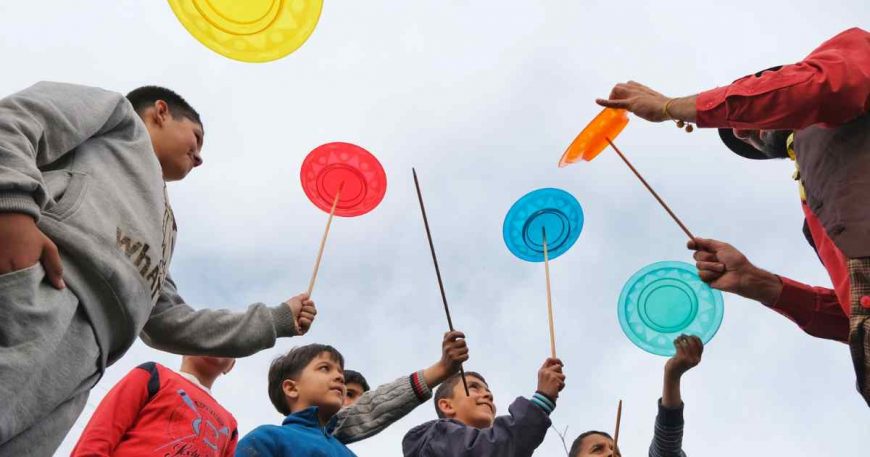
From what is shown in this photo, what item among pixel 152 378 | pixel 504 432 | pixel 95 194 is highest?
pixel 95 194

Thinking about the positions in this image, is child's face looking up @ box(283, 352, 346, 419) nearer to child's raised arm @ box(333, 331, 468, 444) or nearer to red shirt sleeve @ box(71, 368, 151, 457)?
child's raised arm @ box(333, 331, 468, 444)

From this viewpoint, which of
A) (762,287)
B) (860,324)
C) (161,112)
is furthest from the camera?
(762,287)

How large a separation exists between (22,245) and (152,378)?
62.5 inches

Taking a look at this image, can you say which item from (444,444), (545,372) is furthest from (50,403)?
(545,372)

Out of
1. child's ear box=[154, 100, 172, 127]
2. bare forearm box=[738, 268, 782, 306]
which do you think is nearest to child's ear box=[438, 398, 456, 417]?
bare forearm box=[738, 268, 782, 306]

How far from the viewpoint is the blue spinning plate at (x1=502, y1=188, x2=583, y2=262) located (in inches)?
163

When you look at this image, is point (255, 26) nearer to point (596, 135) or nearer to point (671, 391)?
point (596, 135)

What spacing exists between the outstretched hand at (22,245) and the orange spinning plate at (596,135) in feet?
7.95

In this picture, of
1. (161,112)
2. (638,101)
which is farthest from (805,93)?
(161,112)

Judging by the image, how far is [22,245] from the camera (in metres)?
1.50

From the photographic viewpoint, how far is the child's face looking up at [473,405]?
395cm

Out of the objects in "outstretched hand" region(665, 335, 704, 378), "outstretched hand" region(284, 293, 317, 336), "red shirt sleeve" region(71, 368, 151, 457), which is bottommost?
"red shirt sleeve" region(71, 368, 151, 457)

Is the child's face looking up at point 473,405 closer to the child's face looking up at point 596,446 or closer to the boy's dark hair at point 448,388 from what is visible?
the boy's dark hair at point 448,388

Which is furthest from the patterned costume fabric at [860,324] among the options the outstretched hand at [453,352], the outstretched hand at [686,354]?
the outstretched hand at [453,352]
